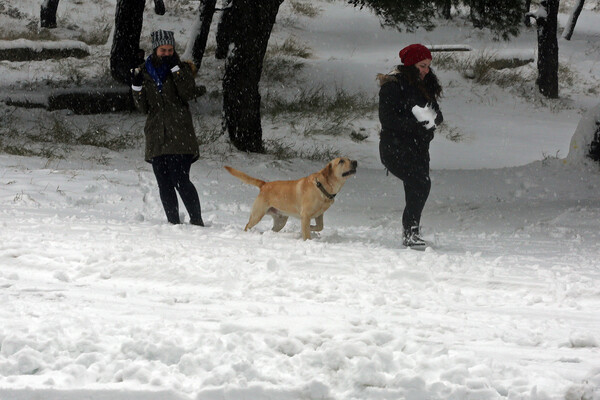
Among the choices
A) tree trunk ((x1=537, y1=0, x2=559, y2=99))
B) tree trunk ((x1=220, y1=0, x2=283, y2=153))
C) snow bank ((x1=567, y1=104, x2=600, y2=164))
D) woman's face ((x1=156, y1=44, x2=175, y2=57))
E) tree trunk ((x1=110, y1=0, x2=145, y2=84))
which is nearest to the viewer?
woman's face ((x1=156, y1=44, x2=175, y2=57))

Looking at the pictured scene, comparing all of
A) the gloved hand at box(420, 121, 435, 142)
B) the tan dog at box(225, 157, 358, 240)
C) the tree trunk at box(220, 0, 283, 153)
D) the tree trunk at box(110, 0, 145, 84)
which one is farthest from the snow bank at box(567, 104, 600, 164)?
the tree trunk at box(110, 0, 145, 84)

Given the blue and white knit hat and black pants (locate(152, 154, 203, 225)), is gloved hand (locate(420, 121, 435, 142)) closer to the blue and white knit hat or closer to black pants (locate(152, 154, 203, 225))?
black pants (locate(152, 154, 203, 225))

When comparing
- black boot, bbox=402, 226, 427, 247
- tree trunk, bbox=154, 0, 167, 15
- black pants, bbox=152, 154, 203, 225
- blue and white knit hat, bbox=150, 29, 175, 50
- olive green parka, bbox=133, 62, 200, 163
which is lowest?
black boot, bbox=402, 226, 427, 247

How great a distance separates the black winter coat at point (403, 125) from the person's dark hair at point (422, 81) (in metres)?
0.03

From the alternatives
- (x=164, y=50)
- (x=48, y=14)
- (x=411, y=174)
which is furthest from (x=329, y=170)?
(x=48, y=14)

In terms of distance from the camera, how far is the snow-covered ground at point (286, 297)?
283 cm

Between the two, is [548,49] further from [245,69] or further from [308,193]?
[308,193]

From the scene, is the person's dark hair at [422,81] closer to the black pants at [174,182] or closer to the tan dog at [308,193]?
the tan dog at [308,193]

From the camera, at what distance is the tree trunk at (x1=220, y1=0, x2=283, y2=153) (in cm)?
1070

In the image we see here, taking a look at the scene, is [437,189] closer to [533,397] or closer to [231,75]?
[231,75]

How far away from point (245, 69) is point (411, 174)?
220 inches

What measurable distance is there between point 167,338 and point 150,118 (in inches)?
139

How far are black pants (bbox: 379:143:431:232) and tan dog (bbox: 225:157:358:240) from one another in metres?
0.35

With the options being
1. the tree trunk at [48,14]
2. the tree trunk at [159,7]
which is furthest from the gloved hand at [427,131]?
the tree trunk at [159,7]
